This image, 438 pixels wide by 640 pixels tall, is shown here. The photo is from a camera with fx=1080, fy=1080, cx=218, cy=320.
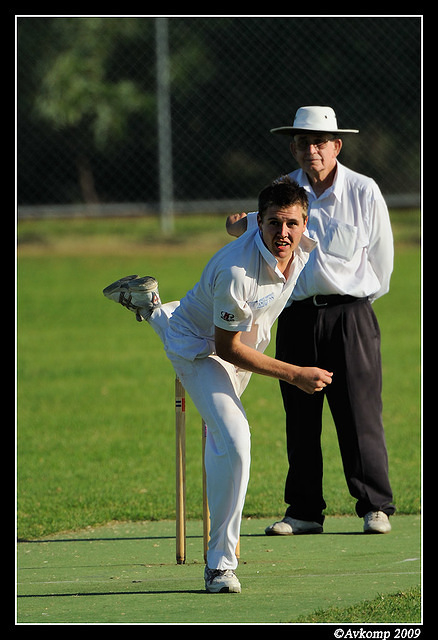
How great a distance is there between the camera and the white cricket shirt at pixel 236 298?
14.2 feet

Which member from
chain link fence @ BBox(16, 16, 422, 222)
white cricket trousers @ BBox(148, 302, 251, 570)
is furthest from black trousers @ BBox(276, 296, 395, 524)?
chain link fence @ BBox(16, 16, 422, 222)

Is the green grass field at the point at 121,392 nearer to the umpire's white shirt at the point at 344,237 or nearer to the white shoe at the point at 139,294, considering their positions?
the umpire's white shirt at the point at 344,237

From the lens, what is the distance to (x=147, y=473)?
8023 mm

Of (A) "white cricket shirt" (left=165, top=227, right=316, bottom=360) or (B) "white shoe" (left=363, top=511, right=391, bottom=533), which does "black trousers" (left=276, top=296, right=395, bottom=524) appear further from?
(A) "white cricket shirt" (left=165, top=227, right=316, bottom=360)

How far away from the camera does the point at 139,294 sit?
5270 millimetres

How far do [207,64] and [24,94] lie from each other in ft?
12.2

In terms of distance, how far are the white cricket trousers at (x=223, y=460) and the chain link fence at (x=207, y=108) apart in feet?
49.1

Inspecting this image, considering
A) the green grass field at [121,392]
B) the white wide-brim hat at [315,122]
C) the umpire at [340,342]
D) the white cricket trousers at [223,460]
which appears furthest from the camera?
the green grass field at [121,392]

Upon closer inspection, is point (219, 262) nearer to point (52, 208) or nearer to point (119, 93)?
point (52, 208)

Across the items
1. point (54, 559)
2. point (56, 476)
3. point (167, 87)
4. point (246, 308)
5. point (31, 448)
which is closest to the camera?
point (246, 308)

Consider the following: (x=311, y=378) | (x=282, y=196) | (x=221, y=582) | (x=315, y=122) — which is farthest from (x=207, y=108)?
(x=221, y=582)

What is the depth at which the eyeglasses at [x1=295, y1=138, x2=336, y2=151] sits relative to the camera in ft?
18.6

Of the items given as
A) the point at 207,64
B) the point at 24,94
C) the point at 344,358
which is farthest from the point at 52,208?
the point at 344,358

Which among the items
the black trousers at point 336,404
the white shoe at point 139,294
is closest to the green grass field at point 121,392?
the black trousers at point 336,404
